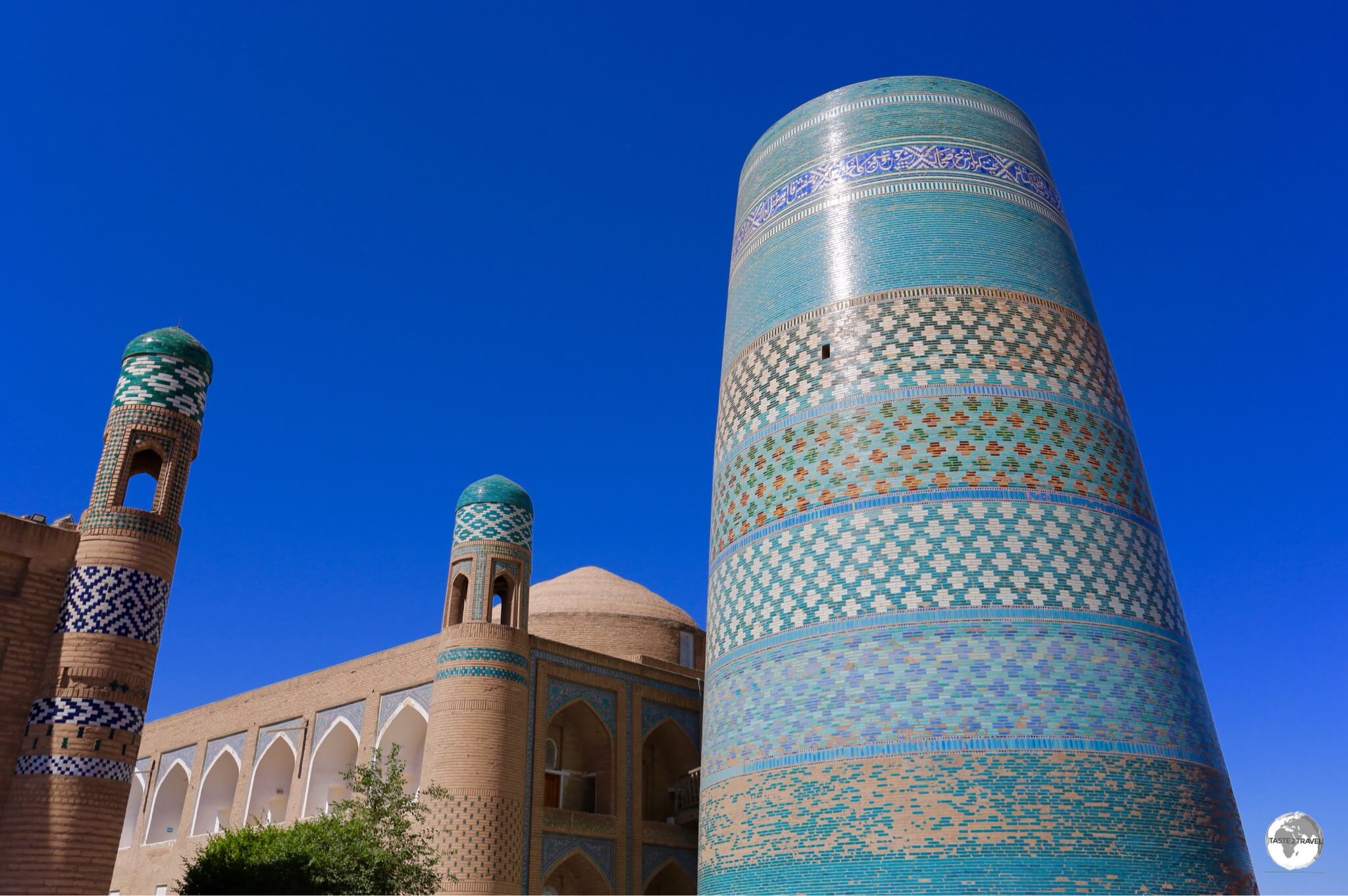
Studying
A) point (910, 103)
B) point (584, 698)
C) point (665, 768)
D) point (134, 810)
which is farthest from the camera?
point (134, 810)

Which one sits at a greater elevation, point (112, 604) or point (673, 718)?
point (673, 718)

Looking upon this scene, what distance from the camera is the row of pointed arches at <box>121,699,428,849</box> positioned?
1375 cm

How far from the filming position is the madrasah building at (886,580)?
20.7ft

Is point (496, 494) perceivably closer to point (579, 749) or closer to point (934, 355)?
point (579, 749)

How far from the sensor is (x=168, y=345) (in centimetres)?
734

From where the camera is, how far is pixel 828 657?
7.11 m

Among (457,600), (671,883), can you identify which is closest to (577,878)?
(671,883)

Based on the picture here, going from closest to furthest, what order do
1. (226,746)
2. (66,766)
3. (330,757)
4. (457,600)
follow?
(66,766), (457,600), (330,757), (226,746)

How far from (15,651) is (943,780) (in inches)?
216

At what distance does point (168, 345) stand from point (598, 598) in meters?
10.7

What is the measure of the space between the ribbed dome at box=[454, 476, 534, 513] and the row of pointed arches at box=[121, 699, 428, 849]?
2538mm

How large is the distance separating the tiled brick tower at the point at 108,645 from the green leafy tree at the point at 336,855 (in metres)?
1.88

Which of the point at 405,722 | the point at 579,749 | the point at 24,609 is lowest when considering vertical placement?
the point at 24,609

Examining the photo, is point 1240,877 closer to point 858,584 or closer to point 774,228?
point 858,584
